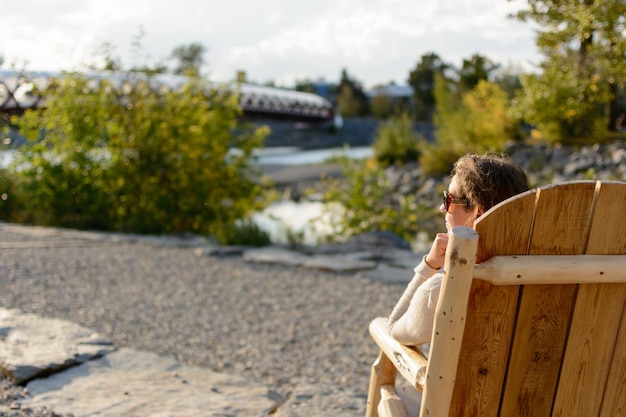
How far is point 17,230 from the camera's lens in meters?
8.14

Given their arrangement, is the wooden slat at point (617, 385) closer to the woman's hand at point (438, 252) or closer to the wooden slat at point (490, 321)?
the wooden slat at point (490, 321)

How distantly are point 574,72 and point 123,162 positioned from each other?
25.5 feet

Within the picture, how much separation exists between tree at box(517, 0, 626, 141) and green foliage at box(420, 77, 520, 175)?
123 cm

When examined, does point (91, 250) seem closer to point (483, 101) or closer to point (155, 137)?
point (155, 137)

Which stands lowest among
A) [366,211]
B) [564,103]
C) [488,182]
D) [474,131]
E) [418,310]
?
[366,211]

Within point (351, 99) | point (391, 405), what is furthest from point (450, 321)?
point (351, 99)

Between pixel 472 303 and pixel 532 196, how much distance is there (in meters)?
0.27

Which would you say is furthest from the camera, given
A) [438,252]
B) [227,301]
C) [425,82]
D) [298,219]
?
[425,82]

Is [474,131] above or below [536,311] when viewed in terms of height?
above

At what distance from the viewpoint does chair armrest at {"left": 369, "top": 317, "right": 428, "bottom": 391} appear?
1.77 meters

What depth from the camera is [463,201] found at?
1751 millimetres

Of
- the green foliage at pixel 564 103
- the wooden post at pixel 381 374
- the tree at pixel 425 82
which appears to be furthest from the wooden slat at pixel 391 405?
the tree at pixel 425 82

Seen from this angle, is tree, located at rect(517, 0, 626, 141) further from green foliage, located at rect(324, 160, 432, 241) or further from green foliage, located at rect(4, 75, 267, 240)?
green foliage, located at rect(4, 75, 267, 240)

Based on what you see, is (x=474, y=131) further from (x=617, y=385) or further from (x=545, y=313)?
(x=545, y=313)
